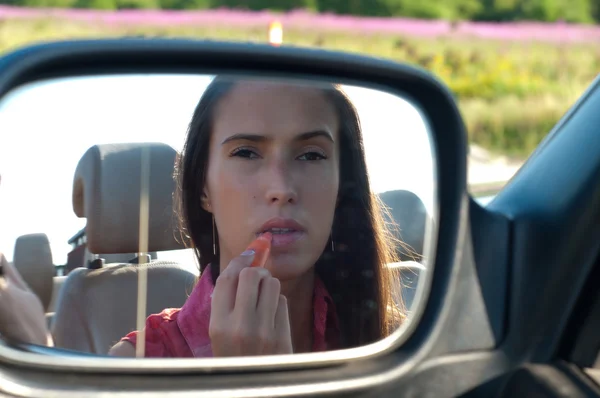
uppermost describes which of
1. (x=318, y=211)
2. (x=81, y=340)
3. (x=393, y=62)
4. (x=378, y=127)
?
(x=393, y=62)

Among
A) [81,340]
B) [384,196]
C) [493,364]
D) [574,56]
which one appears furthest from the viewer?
[574,56]

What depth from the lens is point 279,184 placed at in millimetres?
1938

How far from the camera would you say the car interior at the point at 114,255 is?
1841mm

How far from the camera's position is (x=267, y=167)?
75.7 inches

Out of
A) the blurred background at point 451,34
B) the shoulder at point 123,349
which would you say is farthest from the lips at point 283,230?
the blurred background at point 451,34

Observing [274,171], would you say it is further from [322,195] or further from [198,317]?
[198,317]

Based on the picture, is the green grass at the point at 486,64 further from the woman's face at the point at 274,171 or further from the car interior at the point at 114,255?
the car interior at the point at 114,255

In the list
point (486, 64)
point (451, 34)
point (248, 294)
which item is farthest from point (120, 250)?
point (451, 34)

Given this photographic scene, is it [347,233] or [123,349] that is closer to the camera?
[123,349]

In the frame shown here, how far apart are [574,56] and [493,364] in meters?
27.1

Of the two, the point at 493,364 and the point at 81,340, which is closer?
the point at 81,340

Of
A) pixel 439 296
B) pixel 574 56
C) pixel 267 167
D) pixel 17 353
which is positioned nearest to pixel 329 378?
pixel 439 296

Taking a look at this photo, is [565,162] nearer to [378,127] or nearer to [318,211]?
[378,127]

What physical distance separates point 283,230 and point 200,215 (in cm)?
19
